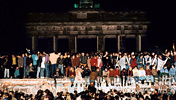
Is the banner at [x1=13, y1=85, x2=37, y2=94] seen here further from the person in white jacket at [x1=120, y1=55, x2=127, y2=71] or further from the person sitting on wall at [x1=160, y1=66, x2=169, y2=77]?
the person sitting on wall at [x1=160, y1=66, x2=169, y2=77]

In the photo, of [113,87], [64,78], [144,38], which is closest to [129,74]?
[113,87]

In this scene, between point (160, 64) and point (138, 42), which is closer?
point (160, 64)

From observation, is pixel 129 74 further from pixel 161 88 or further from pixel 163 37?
pixel 163 37

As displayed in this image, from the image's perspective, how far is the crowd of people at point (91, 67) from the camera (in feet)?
109

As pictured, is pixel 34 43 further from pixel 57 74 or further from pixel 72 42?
pixel 57 74

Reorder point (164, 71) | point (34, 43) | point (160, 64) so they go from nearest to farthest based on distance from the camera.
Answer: point (164, 71), point (160, 64), point (34, 43)

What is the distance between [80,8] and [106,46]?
521 centimetres

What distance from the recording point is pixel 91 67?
34250mm

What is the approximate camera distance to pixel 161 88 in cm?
3322

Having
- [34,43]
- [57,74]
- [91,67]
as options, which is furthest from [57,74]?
[34,43]

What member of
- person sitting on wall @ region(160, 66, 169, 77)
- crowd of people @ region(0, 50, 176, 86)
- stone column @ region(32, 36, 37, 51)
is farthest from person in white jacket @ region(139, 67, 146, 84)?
stone column @ region(32, 36, 37, 51)

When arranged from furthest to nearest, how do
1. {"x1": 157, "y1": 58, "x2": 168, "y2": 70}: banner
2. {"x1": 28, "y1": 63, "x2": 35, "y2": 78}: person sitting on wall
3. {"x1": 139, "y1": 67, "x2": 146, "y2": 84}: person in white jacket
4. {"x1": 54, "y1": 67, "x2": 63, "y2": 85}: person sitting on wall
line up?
1. {"x1": 157, "y1": 58, "x2": 168, "y2": 70}: banner
2. {"x1": 28, "y1": 63, "x2": 35, "y2": 78}: person sitting on wall
3. {"x1": 54, "y1": 67, "x2": 63, "y2": 85}: person sitting on wall
4. {"x1": 139, "y1": 67, "x2": 146, "y2": 84}: person in white jacket

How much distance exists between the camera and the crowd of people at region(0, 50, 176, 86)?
1307 inches

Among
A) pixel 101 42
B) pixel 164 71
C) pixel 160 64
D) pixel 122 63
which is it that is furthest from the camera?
pixel 101 42
